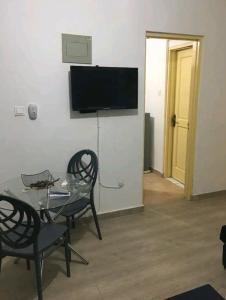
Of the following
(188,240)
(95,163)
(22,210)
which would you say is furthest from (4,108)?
(188,240)

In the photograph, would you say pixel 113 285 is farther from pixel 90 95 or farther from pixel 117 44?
pixel 117 44

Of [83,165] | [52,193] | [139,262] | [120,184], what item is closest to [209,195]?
[120,184]

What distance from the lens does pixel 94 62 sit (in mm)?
2898

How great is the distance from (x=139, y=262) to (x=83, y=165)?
1155 mm

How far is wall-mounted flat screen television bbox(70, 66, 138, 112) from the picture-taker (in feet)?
9.22

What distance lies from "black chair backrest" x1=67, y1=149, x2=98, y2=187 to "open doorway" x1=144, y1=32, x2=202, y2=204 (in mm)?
1399

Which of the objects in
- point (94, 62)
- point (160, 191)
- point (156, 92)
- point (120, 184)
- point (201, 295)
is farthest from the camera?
point (156, 92)

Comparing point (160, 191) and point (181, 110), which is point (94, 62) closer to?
point (181, 110)

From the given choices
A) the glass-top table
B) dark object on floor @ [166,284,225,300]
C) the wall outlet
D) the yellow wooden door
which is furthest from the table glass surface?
the yellow wooden door

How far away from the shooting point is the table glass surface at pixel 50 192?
7.00 feet

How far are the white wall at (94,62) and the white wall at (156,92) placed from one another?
1060mm

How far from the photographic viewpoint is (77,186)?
8.10 feet

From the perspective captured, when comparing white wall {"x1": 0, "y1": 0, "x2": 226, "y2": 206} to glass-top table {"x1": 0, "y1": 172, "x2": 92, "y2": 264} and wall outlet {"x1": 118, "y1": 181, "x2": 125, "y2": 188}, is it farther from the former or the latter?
glass-top table {"x1": 0, "y1": 172, "x2": 92, "y2": 264}

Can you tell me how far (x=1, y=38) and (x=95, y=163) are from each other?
4.87 feet
